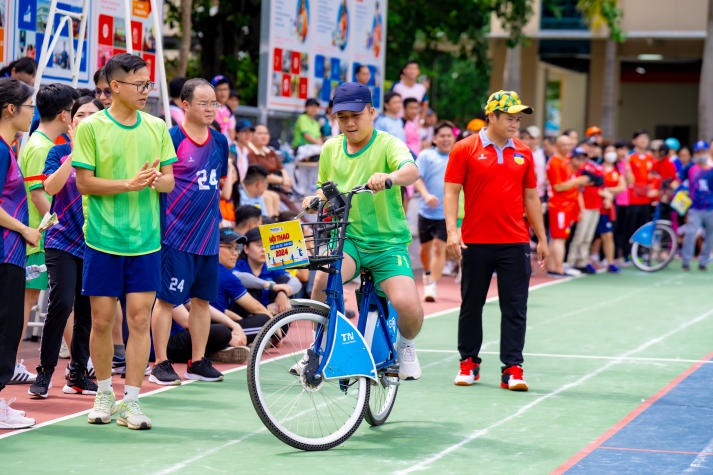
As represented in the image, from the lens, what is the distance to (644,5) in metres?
39.9

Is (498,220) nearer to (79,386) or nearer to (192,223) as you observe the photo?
(192,223)

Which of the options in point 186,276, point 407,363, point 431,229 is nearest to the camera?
point 407,363

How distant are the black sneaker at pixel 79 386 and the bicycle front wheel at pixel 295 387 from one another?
6.97ft

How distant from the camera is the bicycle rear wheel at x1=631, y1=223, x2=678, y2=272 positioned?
2020cm

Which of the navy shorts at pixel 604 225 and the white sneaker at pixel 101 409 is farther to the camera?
the navy shorts at pixel 604 225

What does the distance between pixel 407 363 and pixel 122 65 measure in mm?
2438

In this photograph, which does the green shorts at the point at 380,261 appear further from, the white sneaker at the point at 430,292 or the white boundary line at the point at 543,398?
the white sneaker at the point at 430,292

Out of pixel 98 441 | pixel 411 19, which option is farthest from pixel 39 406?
pixel 411 19

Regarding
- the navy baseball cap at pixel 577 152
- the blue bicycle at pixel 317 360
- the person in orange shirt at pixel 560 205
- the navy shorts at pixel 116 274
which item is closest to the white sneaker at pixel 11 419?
the navy shorts at pixel 116 274

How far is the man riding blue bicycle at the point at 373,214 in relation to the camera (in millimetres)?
7527

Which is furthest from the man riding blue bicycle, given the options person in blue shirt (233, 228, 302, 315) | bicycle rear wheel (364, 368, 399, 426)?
person in blue shirt (233, 228, 302, 315)

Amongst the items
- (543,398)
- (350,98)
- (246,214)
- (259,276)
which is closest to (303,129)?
(246,214)

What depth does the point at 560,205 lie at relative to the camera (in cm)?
1891

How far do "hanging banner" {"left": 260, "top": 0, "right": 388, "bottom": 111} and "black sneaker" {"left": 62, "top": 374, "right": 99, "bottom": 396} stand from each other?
858 centimetres
